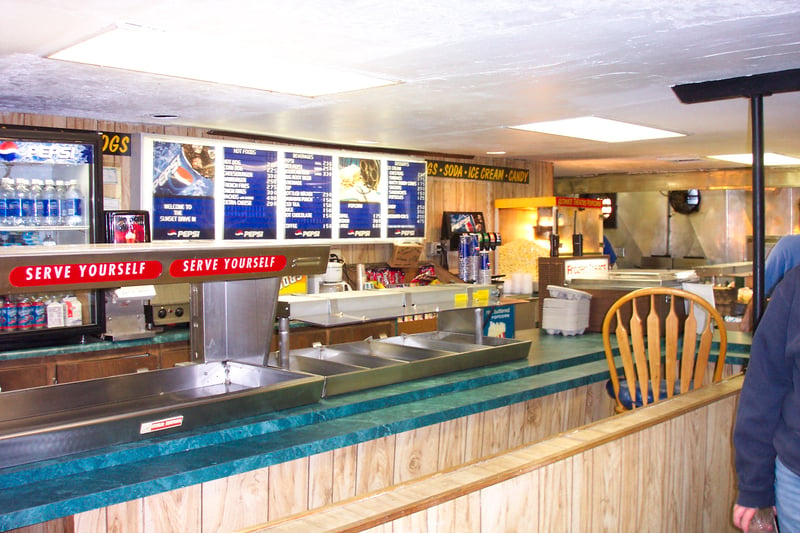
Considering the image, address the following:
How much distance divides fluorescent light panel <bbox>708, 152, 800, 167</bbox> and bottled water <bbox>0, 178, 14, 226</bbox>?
282 inches

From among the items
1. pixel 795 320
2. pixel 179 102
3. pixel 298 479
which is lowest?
pixel 298 479

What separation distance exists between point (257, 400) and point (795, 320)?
2.03 m

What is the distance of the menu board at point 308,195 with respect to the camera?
658 cm

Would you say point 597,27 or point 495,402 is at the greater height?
point 597,27

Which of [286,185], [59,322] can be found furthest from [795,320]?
[286,185]

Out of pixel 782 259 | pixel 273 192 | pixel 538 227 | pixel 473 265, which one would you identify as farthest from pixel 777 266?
pixel 538 227

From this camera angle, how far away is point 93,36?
3.05 meters

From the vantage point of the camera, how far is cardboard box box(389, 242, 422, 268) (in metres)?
7.43

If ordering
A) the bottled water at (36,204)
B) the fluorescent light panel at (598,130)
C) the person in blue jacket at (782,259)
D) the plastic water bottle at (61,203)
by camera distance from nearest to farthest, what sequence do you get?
the person in blue jacket at (782,259)
the bottled water at (36,204)
the plastic water bottle at (61,203)
the fluorescent light panel at (598,130)

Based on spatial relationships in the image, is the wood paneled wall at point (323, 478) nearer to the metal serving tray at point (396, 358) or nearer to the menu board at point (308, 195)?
the metal serving tray at point (396, 358)

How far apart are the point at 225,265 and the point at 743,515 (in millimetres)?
2043

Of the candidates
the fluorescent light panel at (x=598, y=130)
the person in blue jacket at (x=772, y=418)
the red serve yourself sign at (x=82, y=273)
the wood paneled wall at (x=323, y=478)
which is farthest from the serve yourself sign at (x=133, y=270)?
the fluorescent light panel at (x=598, y=130)

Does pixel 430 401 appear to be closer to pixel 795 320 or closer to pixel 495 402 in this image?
pixel 495 402

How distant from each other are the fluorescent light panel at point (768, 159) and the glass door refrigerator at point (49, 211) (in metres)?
6.70
